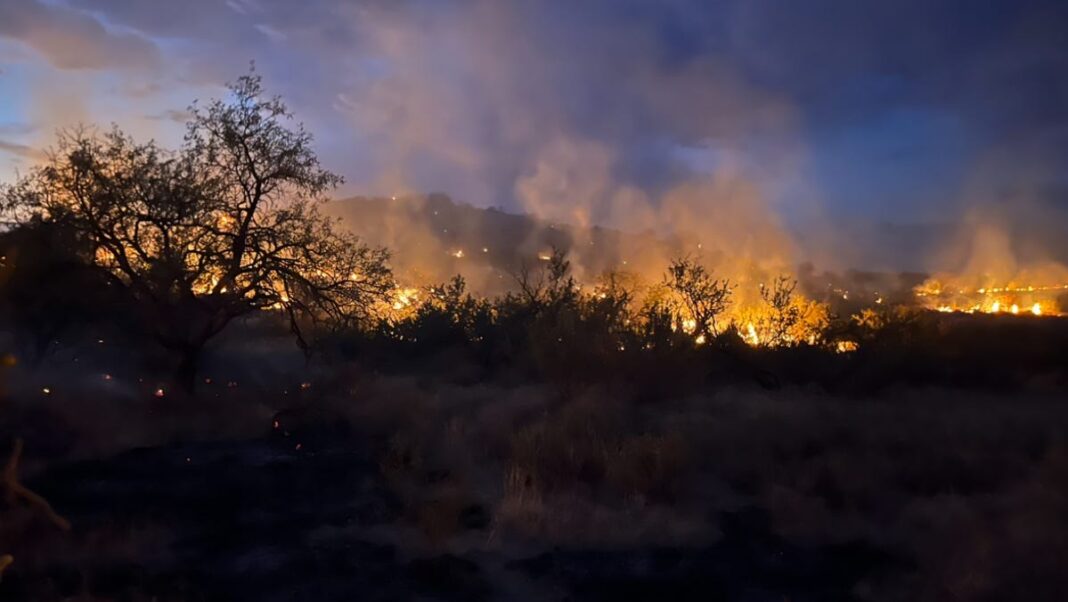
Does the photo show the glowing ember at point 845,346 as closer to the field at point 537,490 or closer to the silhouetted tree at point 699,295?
the field at point 537,490

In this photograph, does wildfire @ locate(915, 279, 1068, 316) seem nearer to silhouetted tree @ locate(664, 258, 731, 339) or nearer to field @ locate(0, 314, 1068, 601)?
silhouetted tree @ locate(664, 258, 731, 339)

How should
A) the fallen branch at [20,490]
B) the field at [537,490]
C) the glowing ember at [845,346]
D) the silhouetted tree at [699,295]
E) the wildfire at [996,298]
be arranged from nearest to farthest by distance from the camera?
1. the fallen branch at [20,490]
2. the field at [537,490]
3. the glowing ember at [845,346]
4. the silhouetted tree at [699,295]
5. the wildfire at [996,298]

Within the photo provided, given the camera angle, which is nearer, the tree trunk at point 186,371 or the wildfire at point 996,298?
the tree trunk at point 186,371

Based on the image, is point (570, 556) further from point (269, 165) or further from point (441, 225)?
point (441, 225)

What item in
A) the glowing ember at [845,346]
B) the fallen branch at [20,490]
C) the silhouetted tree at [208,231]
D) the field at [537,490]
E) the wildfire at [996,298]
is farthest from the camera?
the wildfire at [996,298]

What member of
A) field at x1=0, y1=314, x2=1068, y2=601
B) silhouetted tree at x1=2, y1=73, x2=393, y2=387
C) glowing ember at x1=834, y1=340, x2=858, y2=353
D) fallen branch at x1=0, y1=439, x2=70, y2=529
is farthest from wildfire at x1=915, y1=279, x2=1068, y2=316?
fallen branch at x1=0, y1=439, x2=70, y2=529

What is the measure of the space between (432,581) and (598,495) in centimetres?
330

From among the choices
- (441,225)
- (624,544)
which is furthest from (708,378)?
(441,225)

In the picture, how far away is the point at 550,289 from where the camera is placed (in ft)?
79.8

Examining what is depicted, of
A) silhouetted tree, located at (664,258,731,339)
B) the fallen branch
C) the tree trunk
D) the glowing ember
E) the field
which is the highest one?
silhouetted tree, located at (664,258,731,339)

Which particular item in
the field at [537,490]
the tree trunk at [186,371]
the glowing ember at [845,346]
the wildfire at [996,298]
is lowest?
the field at [537,490]

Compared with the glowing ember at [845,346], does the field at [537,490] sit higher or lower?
lower

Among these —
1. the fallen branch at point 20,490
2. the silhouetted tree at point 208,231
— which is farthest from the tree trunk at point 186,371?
the fallen branch at point 20,490

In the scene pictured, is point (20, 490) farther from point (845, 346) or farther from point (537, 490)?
point (845, 346)
